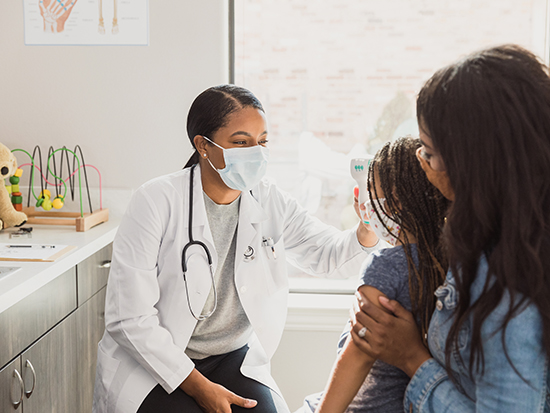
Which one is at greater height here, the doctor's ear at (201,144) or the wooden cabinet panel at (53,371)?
the doctor's ear at (201,144)

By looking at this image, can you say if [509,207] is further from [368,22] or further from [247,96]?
[368,22]

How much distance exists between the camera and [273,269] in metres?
1.62

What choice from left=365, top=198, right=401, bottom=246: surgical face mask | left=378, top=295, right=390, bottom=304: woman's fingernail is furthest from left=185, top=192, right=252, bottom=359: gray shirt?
left=378, top=295, right=390, bottom=304: woman's fingernail

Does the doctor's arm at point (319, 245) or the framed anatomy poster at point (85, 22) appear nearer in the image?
the doctor's arm at point (319, 245)

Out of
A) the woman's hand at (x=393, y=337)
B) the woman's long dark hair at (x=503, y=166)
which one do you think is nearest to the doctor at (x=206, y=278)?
the woman's hand at (x=393, y=337)

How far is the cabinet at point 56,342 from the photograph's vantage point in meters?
1.39

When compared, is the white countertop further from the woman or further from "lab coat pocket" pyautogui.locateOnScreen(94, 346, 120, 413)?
the woman

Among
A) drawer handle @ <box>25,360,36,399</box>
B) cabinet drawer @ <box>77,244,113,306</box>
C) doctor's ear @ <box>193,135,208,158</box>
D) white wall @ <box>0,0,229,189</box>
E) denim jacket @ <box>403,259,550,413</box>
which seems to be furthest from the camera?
white wall @ <box>0,0,229,189</box>

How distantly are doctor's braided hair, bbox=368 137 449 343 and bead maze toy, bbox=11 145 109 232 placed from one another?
138 centimetres

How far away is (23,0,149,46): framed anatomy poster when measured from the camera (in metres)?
2.22

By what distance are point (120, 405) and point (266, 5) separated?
1754mm

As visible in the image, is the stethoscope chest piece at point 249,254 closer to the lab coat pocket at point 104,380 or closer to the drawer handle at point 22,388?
the lab coat pocket at point 104,380

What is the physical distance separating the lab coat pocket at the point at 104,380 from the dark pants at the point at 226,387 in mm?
125

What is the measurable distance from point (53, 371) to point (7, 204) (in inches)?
27.8
